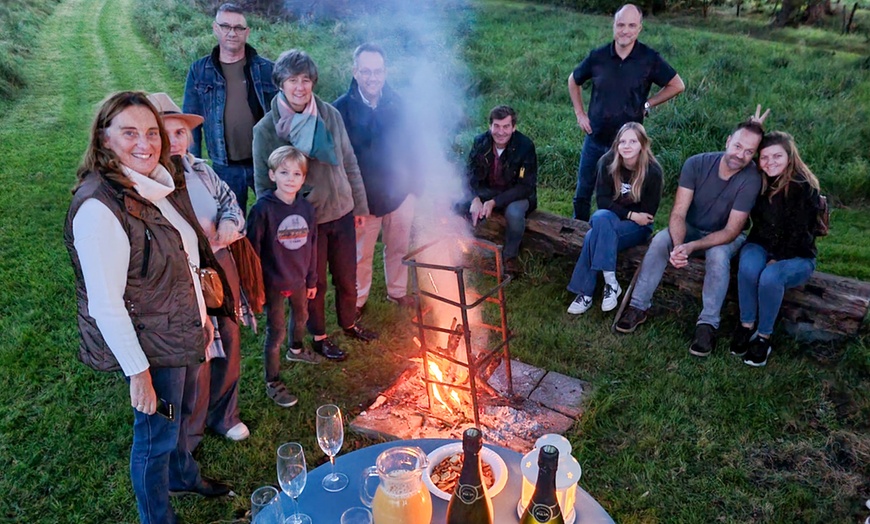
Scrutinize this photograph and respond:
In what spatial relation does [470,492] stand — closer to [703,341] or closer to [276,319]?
[276,319]

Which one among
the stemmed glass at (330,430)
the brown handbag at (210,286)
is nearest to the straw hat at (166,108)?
the brown handbag at (210,286)

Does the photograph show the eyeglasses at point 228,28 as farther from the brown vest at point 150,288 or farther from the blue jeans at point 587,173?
the blue jeans at point 587,173

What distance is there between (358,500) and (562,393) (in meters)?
2.13

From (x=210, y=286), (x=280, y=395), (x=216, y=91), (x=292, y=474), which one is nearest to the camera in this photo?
(x=292, y=474)

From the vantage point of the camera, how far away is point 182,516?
9.68ft

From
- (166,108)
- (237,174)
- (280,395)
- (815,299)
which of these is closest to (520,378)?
(280,395)

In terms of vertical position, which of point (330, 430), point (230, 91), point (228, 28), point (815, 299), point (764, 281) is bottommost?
point (815, 299)

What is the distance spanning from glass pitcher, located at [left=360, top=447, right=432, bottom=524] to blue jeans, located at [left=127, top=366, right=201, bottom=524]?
3.65 feet

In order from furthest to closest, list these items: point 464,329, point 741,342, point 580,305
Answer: point 580,305 < point 741,342 < point 464,329

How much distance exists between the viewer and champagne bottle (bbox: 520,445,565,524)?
5.24 ft

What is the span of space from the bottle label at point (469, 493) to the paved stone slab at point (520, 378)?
2021 mm

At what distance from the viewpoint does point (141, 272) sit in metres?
2.21

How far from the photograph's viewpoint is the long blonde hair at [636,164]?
15.1 ft

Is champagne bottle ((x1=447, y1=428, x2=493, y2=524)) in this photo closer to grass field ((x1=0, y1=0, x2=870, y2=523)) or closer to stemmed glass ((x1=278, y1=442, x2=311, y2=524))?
stemmed glass ((x1=278, y1=442, x2=311, y2=524))
